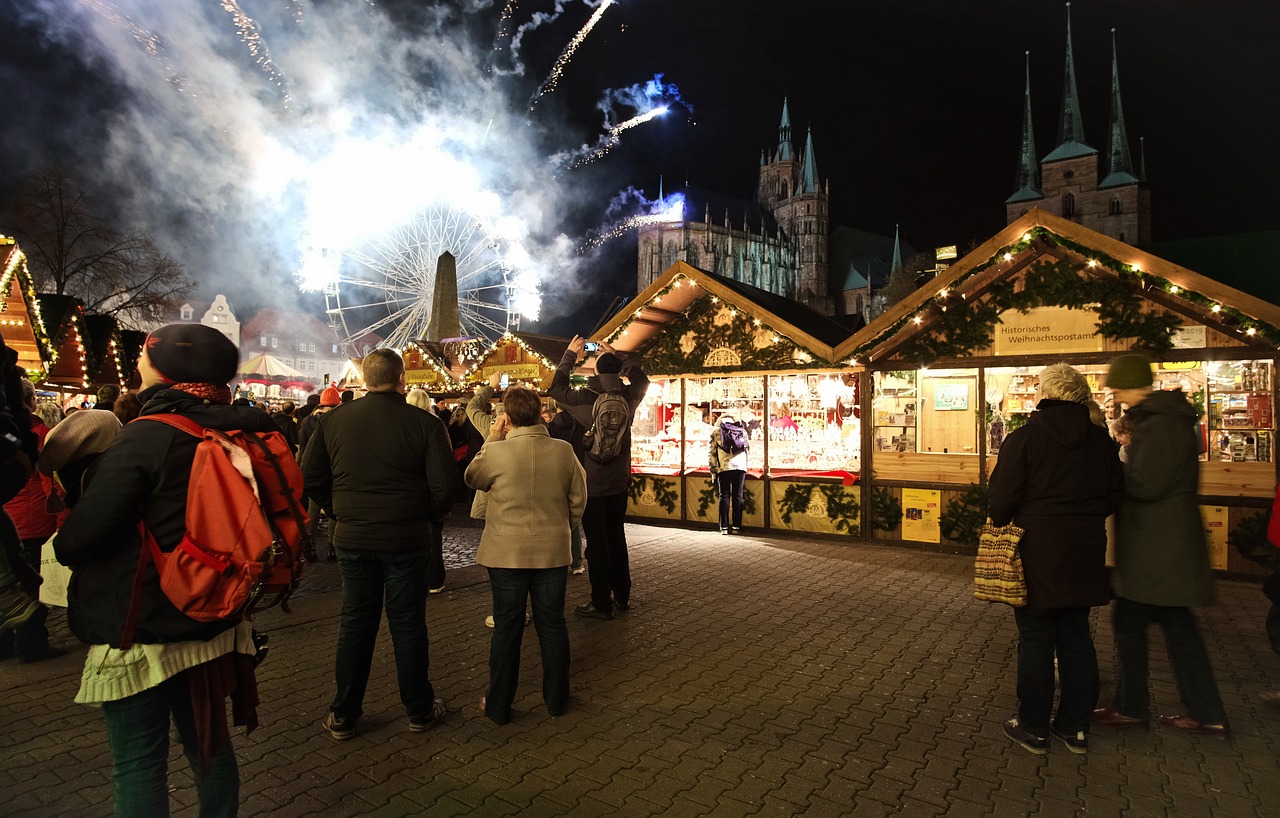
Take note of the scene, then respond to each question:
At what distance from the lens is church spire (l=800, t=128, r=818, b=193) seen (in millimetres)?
96250

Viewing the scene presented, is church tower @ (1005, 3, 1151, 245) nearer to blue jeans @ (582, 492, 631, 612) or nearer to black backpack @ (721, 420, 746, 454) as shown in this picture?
black backpack @ (721, 420, 746, 454)

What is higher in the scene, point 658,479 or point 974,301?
point 974,301

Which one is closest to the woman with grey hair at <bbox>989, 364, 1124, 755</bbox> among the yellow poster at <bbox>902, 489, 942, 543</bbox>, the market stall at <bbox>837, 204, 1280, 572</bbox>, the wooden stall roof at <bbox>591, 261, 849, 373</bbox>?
the market stall at <bbox>837, 204, 1280, 572</bbox>

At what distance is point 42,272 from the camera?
86.4 feet

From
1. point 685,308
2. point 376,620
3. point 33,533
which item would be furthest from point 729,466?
point 33,533

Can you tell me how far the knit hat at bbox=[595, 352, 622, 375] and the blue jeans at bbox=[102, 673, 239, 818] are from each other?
4215 mm

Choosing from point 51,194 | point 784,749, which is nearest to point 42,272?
point 51,194

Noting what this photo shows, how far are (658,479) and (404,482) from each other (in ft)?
27.6

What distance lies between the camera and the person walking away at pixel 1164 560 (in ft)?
12.5

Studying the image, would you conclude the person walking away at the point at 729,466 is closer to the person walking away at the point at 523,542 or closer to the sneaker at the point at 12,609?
the person walking away at the point at 523,542

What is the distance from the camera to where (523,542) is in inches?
155

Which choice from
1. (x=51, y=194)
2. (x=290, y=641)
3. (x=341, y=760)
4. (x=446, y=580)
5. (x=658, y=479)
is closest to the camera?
(x=341, y=760)

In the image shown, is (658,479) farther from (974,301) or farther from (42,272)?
(42,272)

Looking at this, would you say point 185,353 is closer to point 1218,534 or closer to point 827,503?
point 827,503
